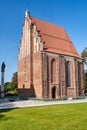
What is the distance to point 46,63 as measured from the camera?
3425 cm

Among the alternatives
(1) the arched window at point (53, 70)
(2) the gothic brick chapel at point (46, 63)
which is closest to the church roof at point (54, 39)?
(2) the gothic brick chapel at point (46, 63)

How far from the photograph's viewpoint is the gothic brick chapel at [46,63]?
112 ft

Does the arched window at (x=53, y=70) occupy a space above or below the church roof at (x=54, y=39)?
below

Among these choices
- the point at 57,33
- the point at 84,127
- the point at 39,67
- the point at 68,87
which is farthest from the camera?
the point at 57,33

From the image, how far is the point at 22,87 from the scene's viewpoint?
38.8m

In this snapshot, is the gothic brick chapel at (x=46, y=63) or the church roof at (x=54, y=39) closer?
the gothic brick chapel at (x=46, y=63)

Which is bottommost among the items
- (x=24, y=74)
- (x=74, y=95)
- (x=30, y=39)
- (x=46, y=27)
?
(x=74, y=95)

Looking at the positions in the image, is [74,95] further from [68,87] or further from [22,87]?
[22,87]

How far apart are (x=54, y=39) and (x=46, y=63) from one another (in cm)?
644

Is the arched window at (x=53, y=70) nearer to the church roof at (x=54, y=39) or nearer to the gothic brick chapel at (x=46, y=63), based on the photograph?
the gothic brick chapel at (x=46, y=63)

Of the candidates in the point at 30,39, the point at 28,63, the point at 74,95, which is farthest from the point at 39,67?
the point at 74,95

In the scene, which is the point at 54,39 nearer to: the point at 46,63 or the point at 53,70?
the point at 46,63

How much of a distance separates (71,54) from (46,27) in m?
7.18

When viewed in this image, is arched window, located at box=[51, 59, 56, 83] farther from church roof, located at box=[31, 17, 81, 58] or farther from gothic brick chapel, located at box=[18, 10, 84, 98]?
church roof, located at box=[31, 17, 81, 58]
